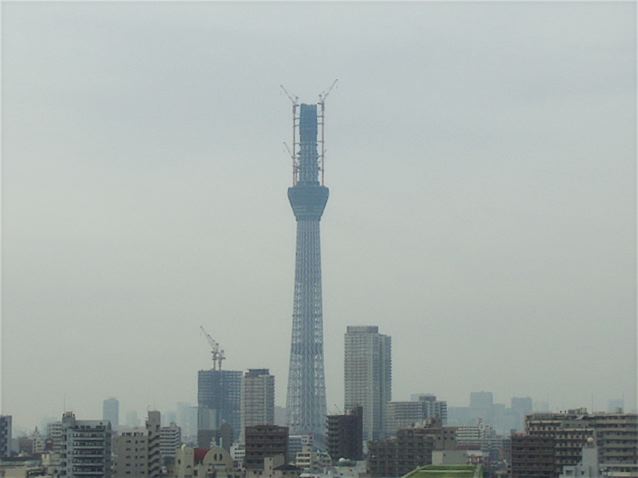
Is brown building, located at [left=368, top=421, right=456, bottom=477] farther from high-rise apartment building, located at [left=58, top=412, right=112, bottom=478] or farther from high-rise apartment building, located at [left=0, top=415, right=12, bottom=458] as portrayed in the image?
high-rise apartment building, located at [left=0, top=415, right=12, bottom=458]

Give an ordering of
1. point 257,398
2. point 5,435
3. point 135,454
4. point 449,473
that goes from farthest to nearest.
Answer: point 257,398, point 5,435, point 135,454, point 449,473

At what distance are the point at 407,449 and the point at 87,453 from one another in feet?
61.6

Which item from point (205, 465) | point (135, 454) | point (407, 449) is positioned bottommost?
point (205, 465)

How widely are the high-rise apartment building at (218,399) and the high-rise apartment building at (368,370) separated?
8.94 m

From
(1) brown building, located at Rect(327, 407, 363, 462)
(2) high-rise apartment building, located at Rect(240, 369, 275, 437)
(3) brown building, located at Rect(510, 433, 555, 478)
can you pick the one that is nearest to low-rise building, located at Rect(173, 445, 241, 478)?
(3) brown building, located at Rect(510, 433, 555, 478)

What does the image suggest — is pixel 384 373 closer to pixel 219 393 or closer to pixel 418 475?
pixel 219 393

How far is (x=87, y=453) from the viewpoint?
2483 inches

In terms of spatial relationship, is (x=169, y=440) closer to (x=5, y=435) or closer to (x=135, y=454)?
(x=5, y=435)

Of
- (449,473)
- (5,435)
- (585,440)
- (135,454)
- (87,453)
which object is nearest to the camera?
(449,473)

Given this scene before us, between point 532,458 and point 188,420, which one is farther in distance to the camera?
point 188,420

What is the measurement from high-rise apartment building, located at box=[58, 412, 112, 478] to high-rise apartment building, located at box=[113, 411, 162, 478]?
0.73 m

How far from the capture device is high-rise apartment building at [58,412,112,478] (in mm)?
62562

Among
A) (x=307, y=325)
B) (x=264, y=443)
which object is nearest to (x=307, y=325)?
(x=307, y=325)

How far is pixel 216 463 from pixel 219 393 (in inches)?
2848
